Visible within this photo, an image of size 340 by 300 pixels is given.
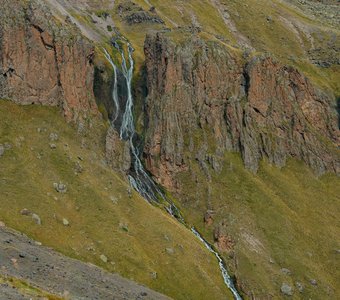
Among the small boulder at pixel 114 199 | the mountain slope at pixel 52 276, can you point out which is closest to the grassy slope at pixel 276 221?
the small boulder at pixel 114 199

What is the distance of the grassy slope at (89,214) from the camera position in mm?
80562

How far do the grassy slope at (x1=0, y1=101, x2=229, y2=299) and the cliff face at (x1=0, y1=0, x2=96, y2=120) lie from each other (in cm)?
658

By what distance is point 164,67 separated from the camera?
13350cm

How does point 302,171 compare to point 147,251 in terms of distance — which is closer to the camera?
point 147,251

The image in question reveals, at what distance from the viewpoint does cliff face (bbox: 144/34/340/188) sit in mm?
123338

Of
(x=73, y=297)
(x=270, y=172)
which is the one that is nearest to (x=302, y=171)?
(x=270, y=172)

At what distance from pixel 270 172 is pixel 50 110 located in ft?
196

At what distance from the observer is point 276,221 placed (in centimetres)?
10806

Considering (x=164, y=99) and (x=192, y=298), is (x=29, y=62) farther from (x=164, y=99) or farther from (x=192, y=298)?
(x=192, y=298)

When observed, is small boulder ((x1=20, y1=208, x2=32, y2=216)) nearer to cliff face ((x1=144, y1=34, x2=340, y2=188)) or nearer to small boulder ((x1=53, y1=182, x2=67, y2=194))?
small boulder ((x1=53, y1=182, x2=67, y2=194))

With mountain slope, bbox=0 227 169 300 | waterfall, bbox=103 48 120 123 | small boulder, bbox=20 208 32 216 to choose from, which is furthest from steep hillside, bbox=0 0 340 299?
mountain slope, bbox=0 227 169 300

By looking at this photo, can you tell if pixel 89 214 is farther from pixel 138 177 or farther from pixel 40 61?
pixel 40 61

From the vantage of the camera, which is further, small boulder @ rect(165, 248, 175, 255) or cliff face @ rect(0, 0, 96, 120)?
cliff face @ rect(0, 0, 96, 120)

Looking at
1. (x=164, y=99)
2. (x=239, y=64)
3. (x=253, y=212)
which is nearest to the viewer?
(x=253, y=212)
